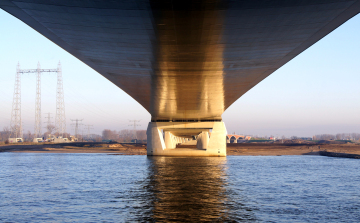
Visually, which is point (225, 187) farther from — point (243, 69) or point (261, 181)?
point (243, 69)

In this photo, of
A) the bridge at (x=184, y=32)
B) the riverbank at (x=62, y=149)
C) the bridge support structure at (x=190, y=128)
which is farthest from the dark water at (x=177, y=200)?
the riverbank at (x=62, y=149)

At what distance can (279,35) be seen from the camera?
13.7 metres

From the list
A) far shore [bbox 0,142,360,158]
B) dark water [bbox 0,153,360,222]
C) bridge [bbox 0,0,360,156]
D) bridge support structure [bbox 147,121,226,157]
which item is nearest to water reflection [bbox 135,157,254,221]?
dark water [bbox 0,153,360,222]

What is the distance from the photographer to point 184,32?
12.9 m

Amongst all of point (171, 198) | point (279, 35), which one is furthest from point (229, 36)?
point (171, 198)

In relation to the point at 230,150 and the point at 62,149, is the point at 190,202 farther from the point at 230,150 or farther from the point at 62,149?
the point at 62,149

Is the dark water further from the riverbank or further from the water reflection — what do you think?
the riverbank

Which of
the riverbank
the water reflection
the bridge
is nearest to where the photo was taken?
the bridge

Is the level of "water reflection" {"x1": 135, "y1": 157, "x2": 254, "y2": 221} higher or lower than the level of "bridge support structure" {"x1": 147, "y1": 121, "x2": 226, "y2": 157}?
lower

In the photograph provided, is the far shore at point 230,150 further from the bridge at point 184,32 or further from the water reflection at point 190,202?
the bridge at point 184,32

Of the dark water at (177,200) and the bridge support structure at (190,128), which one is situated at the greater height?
the bridge support structure at (190,128)

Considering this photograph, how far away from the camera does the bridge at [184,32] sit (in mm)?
10516

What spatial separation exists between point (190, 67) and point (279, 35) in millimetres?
6603

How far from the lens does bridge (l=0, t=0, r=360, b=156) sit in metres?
10.5
